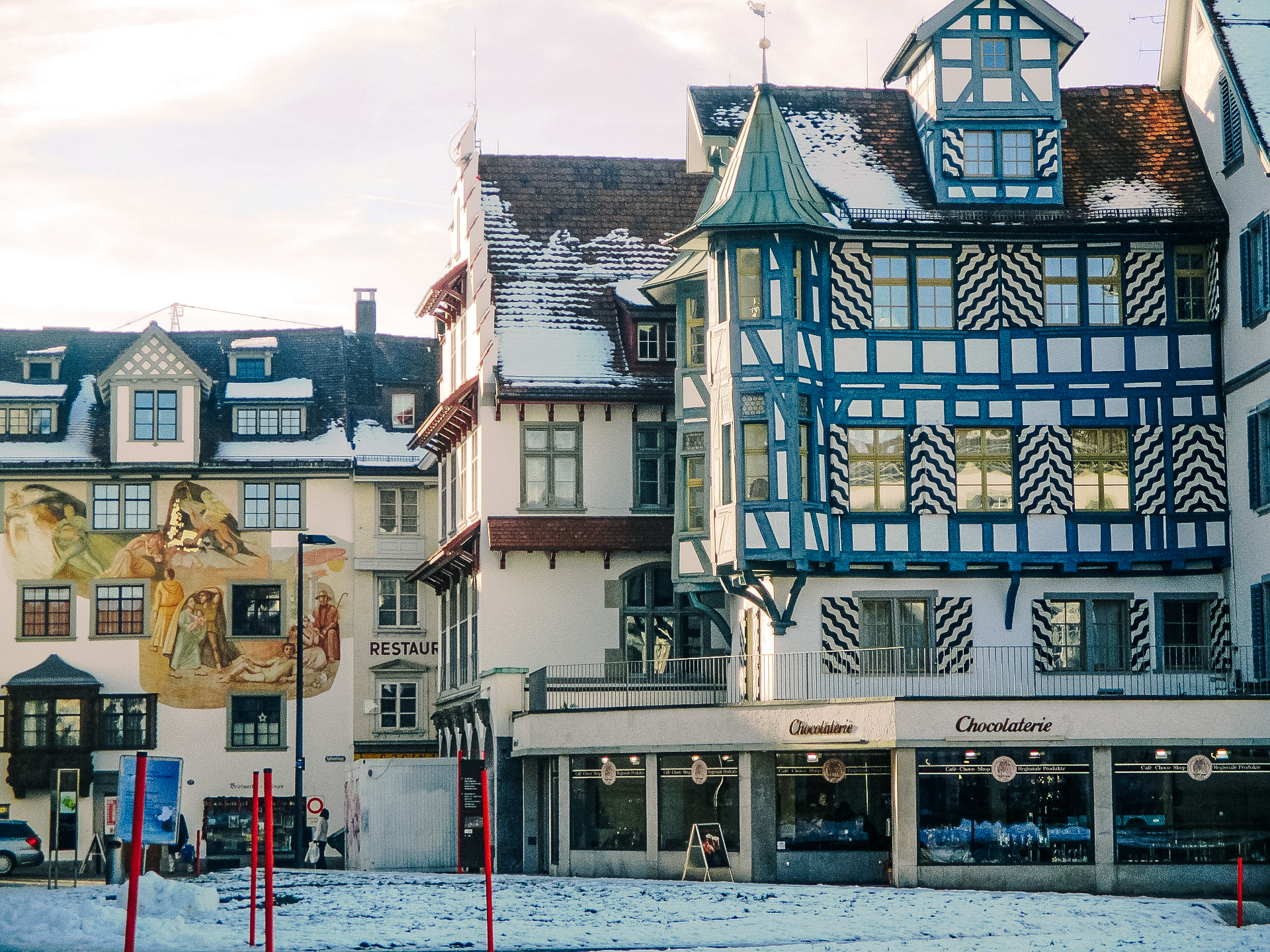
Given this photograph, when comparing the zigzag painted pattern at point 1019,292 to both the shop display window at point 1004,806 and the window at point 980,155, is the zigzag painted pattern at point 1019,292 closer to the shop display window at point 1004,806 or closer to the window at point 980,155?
the window at point 980,155

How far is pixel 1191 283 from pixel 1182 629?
710cm

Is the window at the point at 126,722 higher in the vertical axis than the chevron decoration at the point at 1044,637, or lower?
lower

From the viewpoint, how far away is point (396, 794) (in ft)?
145

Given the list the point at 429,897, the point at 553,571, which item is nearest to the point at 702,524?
the point at 553,571

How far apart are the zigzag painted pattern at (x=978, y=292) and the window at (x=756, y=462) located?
15.9 ft

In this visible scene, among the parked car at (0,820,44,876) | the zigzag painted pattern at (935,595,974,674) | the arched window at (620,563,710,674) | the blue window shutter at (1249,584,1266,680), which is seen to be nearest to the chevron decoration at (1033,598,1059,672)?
the zigzag painted pattern at (935,595,974,674)

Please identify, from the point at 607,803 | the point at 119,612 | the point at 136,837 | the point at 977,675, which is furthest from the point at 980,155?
the point at 119,612

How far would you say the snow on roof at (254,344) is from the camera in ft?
210

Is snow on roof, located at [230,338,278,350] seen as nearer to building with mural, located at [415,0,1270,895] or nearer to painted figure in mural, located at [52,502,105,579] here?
painted figure in mural, located at [52,502,105,579]

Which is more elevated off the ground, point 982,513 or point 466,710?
point 982,513

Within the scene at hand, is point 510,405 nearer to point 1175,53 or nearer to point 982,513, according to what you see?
point 982,513

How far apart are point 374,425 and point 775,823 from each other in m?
28.5

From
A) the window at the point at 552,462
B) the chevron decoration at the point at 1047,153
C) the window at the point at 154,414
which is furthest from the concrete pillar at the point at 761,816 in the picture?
the window at the point at 154,414

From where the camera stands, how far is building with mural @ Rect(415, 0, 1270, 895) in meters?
36.4
